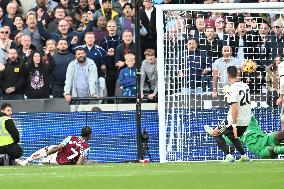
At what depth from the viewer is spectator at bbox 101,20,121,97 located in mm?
22141

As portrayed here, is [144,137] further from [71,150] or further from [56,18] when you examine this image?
[56,18]

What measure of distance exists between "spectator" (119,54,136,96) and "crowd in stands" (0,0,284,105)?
20mm

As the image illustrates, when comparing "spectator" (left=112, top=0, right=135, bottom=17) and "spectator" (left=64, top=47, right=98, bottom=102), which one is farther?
"spectator" (left=112, top=0, right=135, bottom=17)

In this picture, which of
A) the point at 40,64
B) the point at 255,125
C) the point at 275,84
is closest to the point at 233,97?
the point at 255,125

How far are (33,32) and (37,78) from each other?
1.80m

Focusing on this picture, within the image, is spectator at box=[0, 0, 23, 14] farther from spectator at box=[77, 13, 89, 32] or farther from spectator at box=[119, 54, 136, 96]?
spectator at box=[119, 54, 136, 96]

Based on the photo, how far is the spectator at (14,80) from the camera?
72.1ft

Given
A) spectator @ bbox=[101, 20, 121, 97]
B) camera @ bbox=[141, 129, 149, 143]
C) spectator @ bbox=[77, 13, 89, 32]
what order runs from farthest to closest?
spectator @ bbox=[77, 13, 89, 32]
spectator @ bbox=[101, 20, 121, 97]
camera @ bbox=[141, 129, 149, 143]

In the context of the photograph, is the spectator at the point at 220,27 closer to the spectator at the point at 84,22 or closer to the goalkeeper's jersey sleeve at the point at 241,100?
the goalkeeper's jersey sleeve at the point at 241,100

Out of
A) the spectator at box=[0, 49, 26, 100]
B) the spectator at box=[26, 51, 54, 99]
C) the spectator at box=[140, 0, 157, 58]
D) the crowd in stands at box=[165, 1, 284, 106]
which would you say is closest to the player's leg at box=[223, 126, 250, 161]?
the crowd in stands at box=[165, 1, 284, 106]

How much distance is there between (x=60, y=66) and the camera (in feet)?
73.3

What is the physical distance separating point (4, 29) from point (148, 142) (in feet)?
16.6

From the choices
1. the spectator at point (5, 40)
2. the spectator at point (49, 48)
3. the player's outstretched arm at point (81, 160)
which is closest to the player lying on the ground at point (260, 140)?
the player's outstretched arm at point (81, 160)

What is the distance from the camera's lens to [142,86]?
2100 cm
